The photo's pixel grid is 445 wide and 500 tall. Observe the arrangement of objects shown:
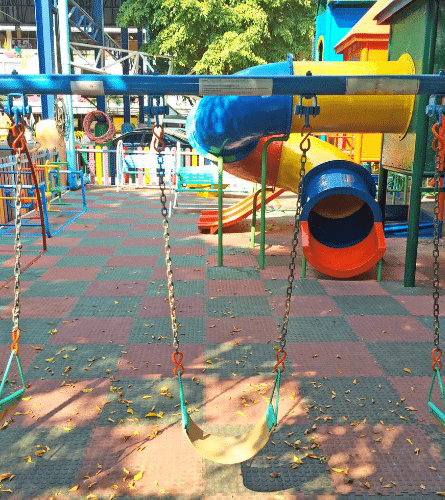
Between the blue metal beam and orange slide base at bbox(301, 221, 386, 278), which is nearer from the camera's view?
the blue metal beam

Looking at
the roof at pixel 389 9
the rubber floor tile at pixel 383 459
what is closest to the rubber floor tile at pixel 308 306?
the rubber floor tile at pixel 383 459

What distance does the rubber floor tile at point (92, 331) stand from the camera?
464cm

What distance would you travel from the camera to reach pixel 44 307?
18.0ft

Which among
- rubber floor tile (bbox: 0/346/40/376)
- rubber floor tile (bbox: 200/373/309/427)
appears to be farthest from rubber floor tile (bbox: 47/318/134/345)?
rubber floor tile (bbox: 200/373/309/427)

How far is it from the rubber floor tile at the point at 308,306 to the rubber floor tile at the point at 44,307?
7.15 feet

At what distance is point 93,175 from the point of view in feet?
51.8

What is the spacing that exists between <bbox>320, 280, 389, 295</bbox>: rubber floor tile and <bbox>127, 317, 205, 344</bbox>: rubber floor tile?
1808 mm

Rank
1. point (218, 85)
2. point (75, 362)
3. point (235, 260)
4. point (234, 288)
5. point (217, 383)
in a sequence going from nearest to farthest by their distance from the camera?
point (218, 85), point (217, 383), point (75, 362), point (234, 288), point (235, 260)

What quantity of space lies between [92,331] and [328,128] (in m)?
3.63

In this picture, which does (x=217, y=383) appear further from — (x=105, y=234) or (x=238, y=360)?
(x=105, y=234)

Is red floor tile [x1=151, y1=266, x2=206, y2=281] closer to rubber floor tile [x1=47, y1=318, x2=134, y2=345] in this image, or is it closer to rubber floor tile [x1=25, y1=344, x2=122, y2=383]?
rubber floor tile [x1=47, y1=318, x2=134, y2=345]

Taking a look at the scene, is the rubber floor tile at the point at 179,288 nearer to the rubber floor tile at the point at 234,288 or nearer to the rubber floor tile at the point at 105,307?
the rubber floor tile at the point at 234,288

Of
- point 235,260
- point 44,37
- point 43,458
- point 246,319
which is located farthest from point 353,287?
point 44,37

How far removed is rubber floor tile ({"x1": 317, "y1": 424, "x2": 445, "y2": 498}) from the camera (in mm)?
2787
